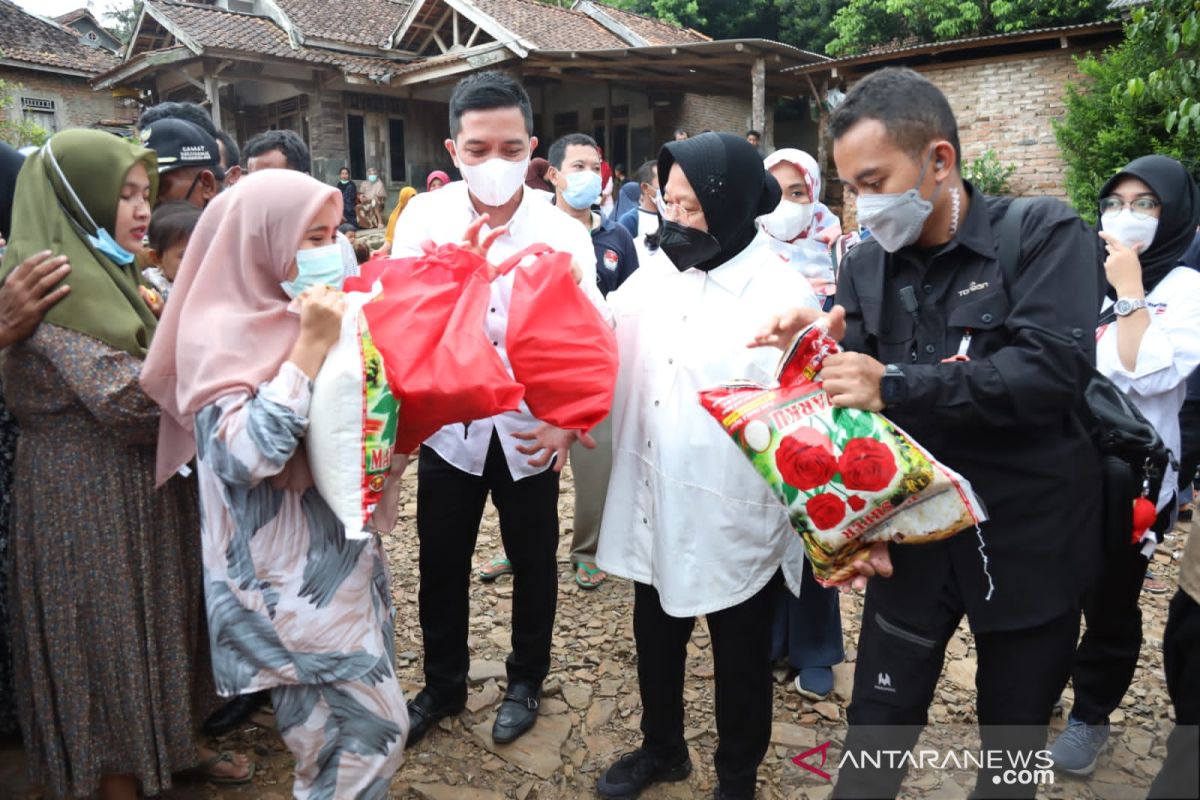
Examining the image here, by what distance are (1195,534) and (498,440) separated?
193 cm

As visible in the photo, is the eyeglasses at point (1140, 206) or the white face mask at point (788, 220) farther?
the white face mask at point (788, 220)

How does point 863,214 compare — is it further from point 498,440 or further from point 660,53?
point 660,53

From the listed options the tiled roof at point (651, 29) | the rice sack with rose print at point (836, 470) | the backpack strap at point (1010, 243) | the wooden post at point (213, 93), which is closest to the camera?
the rice sack with rose print at point (836, 470)

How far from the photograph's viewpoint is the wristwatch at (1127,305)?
9.43 feet

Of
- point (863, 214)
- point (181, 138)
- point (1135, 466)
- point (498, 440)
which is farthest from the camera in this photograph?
point (181, 138)

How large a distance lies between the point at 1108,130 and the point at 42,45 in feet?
83.3

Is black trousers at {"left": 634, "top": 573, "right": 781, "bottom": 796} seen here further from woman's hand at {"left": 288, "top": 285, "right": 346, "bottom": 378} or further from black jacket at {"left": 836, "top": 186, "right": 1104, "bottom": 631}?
woman's hand at {"left": 288, "top": 285, "right": 346, "bottom": 378}

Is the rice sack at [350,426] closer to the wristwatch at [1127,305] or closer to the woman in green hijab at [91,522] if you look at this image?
the woman in green hijab at [91,522]

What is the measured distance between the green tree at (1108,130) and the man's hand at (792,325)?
972 centimetres

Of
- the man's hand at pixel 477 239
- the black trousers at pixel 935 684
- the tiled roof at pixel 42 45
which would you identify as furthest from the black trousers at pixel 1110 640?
the tiled roof at pixel 42 45

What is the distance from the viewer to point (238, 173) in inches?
155

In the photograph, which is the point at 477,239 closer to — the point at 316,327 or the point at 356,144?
the point at 316,327

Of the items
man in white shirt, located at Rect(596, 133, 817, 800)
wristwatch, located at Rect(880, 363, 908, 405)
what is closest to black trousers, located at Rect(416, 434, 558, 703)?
man in white shirt, located at Rect(596, 133, 817, 800)

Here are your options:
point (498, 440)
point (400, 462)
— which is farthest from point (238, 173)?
point (400, 462)
